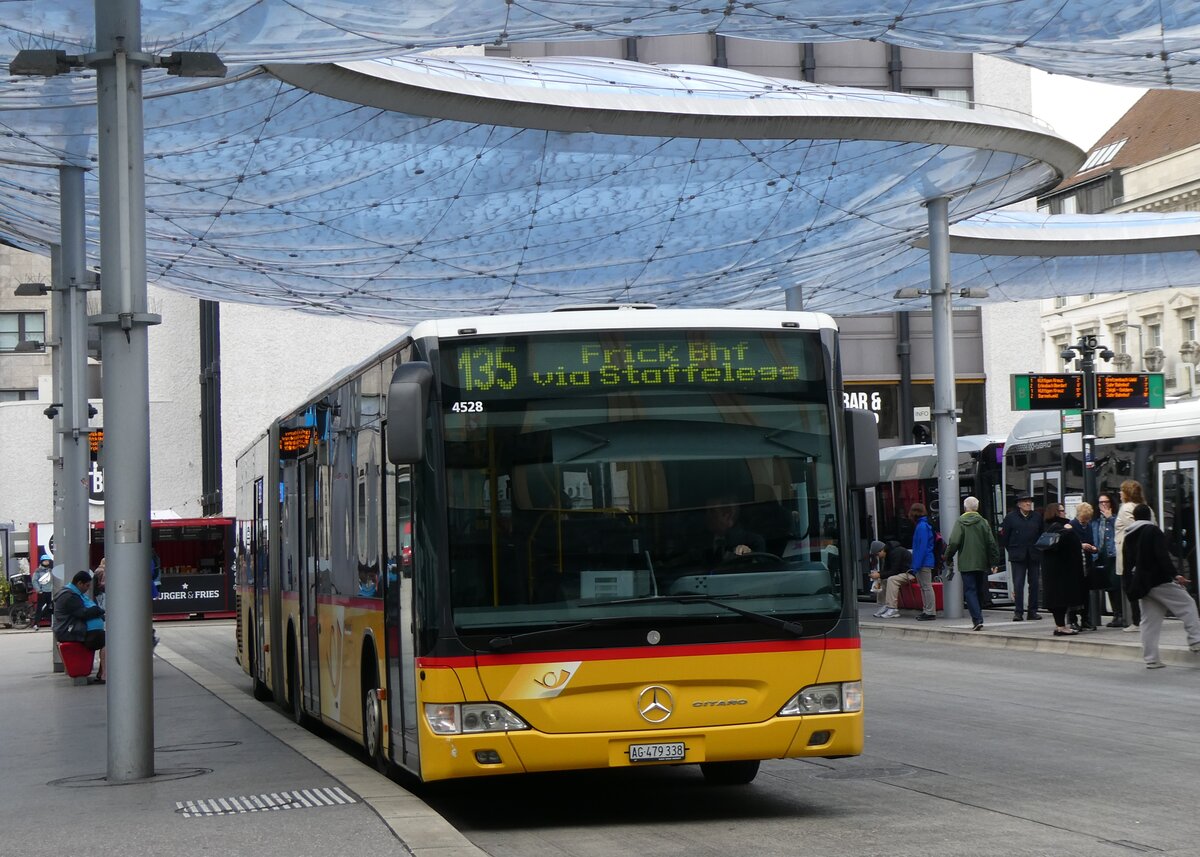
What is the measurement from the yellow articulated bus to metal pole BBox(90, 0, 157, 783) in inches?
108

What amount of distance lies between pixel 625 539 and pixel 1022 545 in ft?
57.9

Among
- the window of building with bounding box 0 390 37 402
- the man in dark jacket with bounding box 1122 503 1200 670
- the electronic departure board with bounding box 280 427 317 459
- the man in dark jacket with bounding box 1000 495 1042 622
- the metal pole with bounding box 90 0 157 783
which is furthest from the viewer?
the window of building with bounding box 0 390 37 402

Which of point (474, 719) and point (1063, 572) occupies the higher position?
point (1063, 572)

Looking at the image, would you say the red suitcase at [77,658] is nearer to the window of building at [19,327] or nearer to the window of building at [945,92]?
the window of building at [945,92]

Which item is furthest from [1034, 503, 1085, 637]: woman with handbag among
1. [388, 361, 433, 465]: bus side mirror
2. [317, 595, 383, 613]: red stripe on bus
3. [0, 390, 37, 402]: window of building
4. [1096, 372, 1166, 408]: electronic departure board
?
[0, 390, 37, 402]: window of building

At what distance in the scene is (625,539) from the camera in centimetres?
951

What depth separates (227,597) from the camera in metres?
50.8

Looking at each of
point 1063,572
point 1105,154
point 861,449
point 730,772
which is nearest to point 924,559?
point 1063,572

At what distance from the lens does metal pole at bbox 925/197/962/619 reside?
28.5 meters

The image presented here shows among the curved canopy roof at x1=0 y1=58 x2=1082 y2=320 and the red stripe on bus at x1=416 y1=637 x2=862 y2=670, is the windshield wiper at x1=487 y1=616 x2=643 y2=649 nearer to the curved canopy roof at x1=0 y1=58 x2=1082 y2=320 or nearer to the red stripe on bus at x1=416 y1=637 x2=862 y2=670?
the red stripe on bus at x1=416 y1=637 x2=862 y2=670

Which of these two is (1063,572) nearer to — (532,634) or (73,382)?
(73,382)

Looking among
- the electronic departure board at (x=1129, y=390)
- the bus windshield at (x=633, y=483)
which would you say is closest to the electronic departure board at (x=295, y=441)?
the bus windshield at (x=633, y=483)

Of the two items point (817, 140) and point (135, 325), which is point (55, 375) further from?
point (135, 325)

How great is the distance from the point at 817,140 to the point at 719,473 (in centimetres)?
2072
